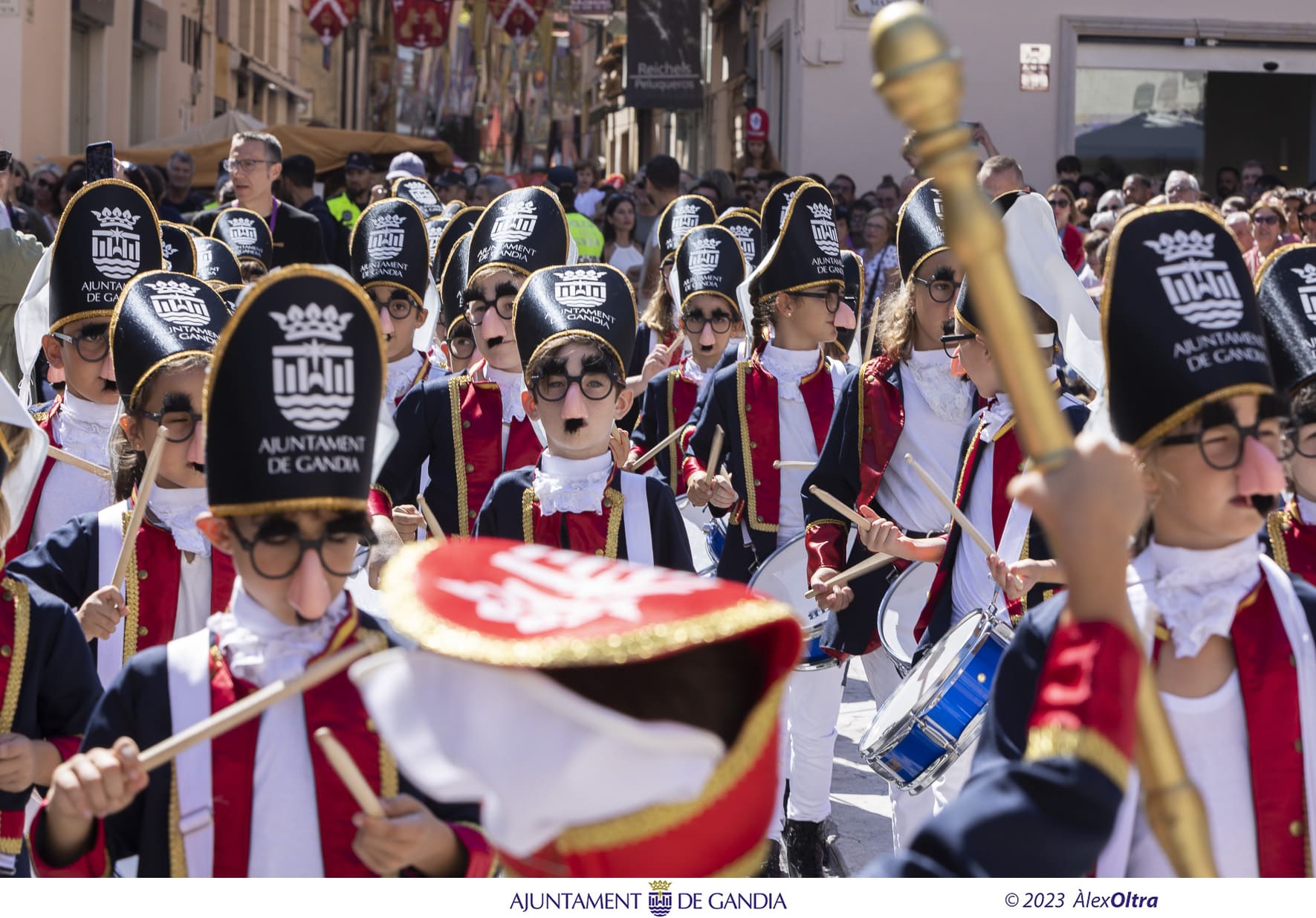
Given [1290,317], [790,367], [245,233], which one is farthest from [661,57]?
[1290,317]

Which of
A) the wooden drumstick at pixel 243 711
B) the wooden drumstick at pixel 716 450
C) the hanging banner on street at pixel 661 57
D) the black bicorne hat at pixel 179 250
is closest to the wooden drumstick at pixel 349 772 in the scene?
the wooden drumstick at pixel 243 711

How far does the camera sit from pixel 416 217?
8.27m

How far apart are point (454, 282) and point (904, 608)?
12.3ft

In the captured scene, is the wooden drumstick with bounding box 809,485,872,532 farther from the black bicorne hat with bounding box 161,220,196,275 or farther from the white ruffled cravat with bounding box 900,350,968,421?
the black bicorne hat with bounding box 161,220,196,275

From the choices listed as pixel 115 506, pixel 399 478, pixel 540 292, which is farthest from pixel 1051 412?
pixel 399 478

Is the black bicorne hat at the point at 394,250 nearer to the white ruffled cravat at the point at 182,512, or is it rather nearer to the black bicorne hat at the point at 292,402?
the white ruffled cravat at the point at 182,512

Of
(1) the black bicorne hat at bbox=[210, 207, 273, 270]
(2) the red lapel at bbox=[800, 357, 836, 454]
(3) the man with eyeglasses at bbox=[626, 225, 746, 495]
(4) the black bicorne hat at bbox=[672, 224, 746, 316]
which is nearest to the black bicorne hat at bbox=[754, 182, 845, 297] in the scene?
(2) the red lapel at bbox=[800, 357, 836, 454]

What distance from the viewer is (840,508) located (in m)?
5.15

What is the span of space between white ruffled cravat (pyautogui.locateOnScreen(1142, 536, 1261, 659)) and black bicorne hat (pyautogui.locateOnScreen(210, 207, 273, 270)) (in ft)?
22.1

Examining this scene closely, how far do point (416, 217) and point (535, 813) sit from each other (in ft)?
21.7

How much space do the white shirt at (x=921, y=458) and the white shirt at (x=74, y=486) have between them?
7.80 ft

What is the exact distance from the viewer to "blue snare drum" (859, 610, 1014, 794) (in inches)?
163

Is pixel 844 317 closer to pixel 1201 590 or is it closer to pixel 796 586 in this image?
pixel 796 586
